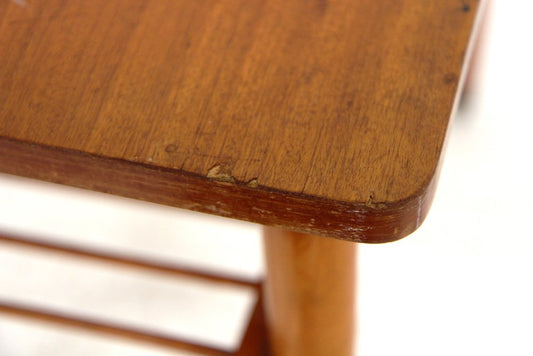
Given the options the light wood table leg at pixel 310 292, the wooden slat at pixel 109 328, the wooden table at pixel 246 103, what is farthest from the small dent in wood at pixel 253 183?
the wooden slat at pixel 109 328

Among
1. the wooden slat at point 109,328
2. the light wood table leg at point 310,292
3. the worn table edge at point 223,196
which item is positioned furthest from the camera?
the wooden slat at point 109,328

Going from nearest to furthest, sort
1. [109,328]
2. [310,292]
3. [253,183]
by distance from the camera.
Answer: [253,183], [310,292], [109,328]

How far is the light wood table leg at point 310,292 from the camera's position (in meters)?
0.67

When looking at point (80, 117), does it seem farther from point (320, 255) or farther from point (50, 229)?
point (50, 229)

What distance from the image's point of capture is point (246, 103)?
1.66ft

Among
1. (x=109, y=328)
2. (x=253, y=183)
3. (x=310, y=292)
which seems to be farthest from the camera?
(x=109, y=328)

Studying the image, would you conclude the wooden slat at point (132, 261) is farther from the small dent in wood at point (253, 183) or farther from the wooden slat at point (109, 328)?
the small dent in wood at point (253, 183)

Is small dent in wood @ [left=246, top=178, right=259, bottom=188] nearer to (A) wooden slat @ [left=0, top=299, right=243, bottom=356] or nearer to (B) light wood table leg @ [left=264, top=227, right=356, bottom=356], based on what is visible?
(B) light wood table leg @ [left=264, top=227, right=356, bottom=356]

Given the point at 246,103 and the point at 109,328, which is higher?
the point at 246,103

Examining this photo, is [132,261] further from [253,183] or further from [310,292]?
[253,183]

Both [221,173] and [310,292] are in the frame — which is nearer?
[221,173]

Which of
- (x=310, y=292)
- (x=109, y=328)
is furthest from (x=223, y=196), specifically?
A: (x=109, y=328)

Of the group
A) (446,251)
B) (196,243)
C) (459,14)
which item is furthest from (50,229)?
(459,14)

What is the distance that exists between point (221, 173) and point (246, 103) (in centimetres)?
6
